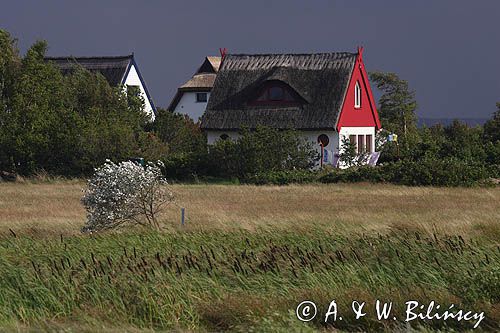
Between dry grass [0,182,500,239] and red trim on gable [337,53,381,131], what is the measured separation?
1450 cm

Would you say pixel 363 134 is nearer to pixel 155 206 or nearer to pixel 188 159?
pixel 188 159

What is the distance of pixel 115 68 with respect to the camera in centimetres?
6769

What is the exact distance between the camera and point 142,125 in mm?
58469

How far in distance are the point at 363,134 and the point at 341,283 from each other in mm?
40959

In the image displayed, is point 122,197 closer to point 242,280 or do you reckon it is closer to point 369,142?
point 242,280

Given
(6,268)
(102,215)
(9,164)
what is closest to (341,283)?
(6,268)

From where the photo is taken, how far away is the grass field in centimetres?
1392

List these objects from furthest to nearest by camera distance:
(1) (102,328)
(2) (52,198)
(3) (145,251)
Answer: (2) (52,198) < (3) (145,251) < (1) (102,328)

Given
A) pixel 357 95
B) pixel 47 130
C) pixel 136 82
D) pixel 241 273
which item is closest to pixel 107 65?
pixel 136 82

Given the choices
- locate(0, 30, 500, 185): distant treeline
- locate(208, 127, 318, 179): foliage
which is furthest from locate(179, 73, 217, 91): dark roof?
locate(208, 127, 318, 179): foliage

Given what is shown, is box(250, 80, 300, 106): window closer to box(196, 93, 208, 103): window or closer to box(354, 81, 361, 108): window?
box(354, 81, 361, 108): window

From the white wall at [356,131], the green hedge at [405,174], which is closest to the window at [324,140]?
the white wall at [356,131]

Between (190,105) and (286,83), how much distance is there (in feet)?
86.0

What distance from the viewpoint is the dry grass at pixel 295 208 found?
20781 mm
